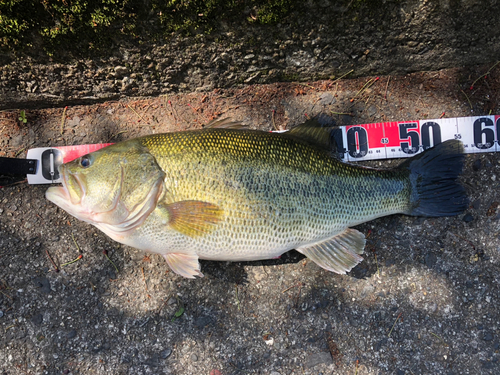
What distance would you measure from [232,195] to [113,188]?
830 mm

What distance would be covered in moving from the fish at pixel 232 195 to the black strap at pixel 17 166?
2.50 ft

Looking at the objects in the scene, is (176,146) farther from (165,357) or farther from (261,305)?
(165,357)

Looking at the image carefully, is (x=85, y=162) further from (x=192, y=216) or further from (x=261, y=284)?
(x=261, y=284)

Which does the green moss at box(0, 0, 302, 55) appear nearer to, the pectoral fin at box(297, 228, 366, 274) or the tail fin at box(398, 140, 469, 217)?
the tail fin at box(398, 140, 469, 217)

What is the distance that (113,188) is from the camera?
2168mm

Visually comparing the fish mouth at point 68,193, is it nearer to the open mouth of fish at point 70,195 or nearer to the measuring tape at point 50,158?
the open mouth of fish at point 70,195

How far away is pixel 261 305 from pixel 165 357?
3.02ft

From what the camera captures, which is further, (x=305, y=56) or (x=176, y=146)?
(x=305, y=56)

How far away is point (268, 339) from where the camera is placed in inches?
105

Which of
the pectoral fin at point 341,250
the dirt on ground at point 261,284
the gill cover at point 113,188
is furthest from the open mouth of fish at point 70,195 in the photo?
the pectoral fin at point 341,250

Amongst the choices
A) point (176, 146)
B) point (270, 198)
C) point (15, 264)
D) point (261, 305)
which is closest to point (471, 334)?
point (261, 305)

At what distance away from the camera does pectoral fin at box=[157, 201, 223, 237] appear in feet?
7.11

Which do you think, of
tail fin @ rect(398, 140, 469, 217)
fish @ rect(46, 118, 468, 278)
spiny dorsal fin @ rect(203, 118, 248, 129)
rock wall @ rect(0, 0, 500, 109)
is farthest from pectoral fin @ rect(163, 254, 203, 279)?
tail fin @ rect(398, 140, 469, 217)

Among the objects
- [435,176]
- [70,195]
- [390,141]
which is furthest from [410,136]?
[70,195]
